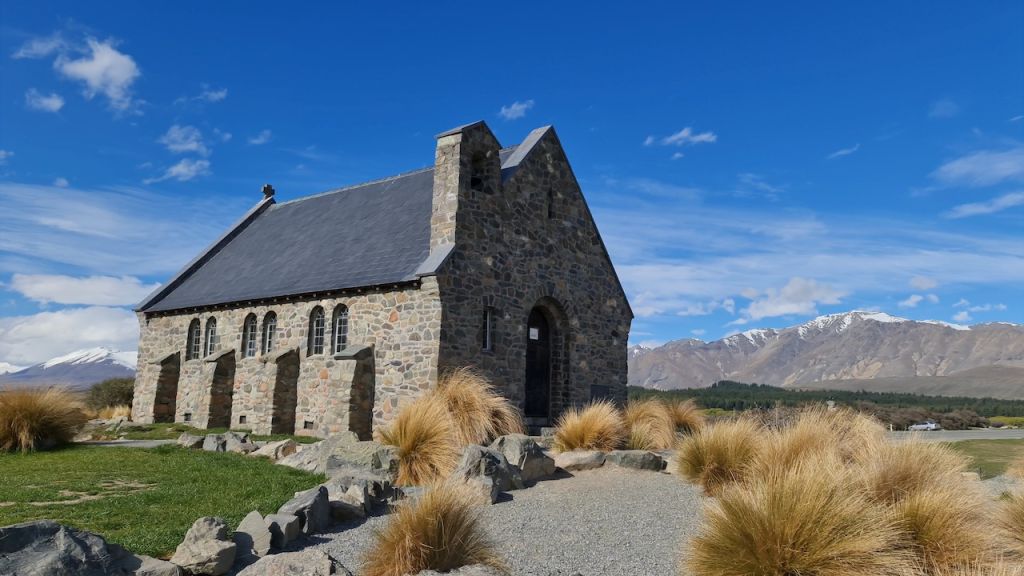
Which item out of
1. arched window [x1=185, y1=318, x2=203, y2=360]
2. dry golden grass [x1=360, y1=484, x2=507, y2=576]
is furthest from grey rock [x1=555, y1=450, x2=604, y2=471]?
arched window [x1=185, y1=318, x2=203, y2=360]

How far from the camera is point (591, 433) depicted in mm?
13648

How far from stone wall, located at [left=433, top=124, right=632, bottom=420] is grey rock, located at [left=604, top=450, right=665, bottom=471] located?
5.40m

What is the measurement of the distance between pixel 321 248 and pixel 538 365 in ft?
26.8

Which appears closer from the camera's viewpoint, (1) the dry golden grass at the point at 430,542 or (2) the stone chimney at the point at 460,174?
(1) the dry golden grass at the point at 430,542

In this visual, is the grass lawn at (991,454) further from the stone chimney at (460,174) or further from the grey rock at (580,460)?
the stone chimney at (460,174)

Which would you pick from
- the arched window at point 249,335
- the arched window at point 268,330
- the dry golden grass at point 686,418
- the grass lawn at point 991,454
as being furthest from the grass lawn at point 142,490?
Answer: the grass lawn at point 991,454

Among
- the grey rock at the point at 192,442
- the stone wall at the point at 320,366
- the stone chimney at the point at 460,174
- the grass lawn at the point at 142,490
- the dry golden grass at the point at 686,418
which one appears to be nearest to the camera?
the grass lawn at the point at 142,490

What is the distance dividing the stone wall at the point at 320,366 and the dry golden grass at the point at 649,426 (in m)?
4.83

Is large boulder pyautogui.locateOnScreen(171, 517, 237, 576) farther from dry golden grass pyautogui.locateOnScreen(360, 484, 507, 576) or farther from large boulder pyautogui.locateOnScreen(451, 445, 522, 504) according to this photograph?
large boulder pyautogui.locateOnScreen(451, 445, 522, 504)

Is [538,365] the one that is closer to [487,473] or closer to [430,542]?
[487,473]

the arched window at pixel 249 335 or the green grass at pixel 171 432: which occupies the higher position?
the arched window at pixel 249 335

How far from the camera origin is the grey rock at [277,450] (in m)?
13.7

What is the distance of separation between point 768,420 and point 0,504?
471 inches

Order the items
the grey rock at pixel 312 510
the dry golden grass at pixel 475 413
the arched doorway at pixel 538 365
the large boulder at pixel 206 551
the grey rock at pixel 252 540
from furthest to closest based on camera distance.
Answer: the arched doorway at pixel 538 365
the dry golden grass at pixel 475 413
the grey rock at pixel 312 510
the grey rock at pixel 252 540
the large boulder at pixel 206 551
